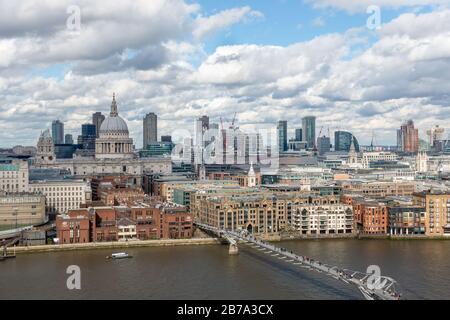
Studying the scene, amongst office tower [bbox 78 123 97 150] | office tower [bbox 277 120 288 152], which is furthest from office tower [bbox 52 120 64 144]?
office tower [bbox 277 120 288 152]

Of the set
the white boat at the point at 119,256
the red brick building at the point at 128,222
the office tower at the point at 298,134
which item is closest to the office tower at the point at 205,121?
the office tower at the point at 298,134

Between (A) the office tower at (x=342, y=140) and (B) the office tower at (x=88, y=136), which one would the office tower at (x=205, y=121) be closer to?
(B) the office tower at (x=88, y=136)

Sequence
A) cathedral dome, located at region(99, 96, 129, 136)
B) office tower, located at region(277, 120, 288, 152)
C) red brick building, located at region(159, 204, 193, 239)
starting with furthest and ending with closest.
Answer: office tower, located at region(277, 120, 288, 152) < cathedral dome, located at region(99, 96, 129, 136) < red brick building, located at region(159, 204, 193, 239)

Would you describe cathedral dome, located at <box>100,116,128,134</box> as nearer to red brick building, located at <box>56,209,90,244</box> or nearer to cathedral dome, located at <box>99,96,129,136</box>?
cathedral dome, located at <box>99,96,129,136</box>

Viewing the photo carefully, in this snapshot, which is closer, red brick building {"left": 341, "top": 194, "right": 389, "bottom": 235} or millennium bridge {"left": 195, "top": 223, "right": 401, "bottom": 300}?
millennium bridge {"left": 195, "top": 223, "right": 401, "bottom": 300}

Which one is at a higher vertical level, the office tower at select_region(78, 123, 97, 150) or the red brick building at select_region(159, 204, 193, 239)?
the office tower at select_region(78, 123, 97, 150)
